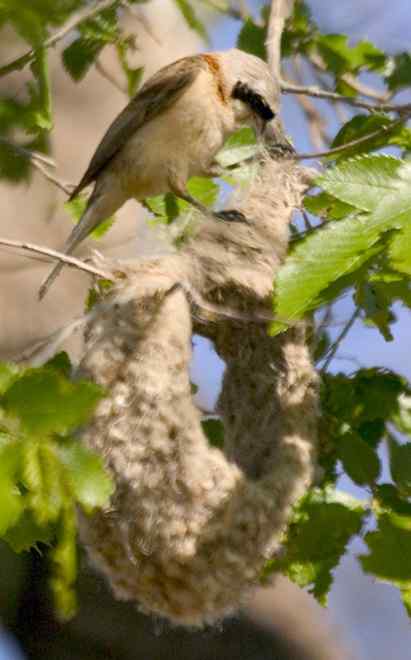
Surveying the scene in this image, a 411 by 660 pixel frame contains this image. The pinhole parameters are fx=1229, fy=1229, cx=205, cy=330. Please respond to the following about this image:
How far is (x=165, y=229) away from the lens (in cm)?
256

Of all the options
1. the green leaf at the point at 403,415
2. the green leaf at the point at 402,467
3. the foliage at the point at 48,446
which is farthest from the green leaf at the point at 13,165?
the foliage at the point at 48,446

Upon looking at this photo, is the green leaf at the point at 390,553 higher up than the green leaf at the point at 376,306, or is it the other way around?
the green leaf at the point at 376,306

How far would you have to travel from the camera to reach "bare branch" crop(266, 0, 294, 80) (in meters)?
3.15

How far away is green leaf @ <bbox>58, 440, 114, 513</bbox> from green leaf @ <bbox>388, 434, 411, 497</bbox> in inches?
32.0

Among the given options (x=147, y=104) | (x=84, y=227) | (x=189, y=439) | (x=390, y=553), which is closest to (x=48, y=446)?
(x=189, y=439)

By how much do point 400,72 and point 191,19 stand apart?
639 mm

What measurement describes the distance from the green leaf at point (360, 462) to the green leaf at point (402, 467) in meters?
0.04

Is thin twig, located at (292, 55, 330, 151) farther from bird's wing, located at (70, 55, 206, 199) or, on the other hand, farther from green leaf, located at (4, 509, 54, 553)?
green leaf, located at (4, 509, 54, 553)

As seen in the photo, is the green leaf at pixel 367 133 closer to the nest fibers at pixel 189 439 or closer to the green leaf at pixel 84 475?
the nest fibers at pixel 189 439

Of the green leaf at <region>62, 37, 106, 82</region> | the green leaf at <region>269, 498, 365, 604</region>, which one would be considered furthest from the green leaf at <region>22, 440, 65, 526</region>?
the green leaf at <region>62, 37, 106, 82</region>

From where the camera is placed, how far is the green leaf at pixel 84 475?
70.9 inches

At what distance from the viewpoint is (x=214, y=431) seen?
9.27 feet

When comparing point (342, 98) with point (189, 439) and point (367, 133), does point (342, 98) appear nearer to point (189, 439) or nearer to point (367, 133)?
point (367, 133)

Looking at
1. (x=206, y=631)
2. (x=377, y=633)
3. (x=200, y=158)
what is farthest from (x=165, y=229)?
(x=377, y=633)
